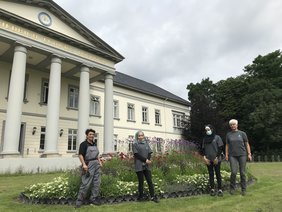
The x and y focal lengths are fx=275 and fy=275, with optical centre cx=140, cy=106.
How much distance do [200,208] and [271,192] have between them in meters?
3.03

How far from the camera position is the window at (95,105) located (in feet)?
84.1

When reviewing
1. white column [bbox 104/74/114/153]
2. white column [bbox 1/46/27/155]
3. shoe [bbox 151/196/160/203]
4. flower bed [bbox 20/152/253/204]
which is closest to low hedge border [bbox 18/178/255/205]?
flower bed [bbox 20/152/253/204]

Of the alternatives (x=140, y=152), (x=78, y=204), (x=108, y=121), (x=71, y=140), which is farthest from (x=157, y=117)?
(x=78, y=204)

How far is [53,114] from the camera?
17.5 m

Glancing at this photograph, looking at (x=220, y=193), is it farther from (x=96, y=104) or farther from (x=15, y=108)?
(x=96, y=104)

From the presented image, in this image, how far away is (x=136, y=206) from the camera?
233 inches

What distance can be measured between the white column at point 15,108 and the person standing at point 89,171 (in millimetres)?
10501

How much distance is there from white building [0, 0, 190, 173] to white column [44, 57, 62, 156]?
0.19 ft

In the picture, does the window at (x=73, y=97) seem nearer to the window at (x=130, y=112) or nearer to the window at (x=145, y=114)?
the window at (x=130, y=112)

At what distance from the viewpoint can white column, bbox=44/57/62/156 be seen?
1708 centimetres

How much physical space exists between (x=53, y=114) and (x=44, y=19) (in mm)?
6522

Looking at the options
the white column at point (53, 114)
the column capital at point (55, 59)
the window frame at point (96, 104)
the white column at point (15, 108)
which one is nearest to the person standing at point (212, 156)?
the white column at point (15, 108)

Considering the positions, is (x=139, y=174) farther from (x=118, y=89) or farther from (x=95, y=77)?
(x=118, y=89)

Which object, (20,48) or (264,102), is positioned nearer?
(20,48)
